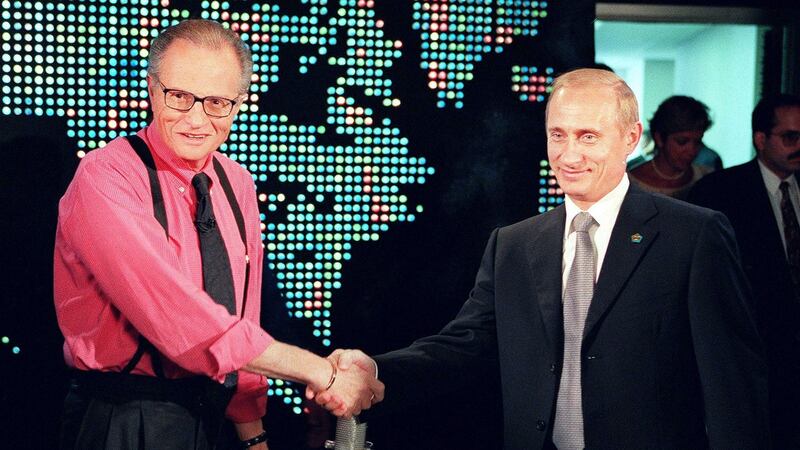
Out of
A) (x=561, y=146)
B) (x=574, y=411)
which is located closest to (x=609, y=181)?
(x=561, y=146)

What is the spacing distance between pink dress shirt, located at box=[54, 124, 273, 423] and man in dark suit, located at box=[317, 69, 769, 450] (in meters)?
0.79

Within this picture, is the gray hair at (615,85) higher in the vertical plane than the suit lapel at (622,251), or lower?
higher

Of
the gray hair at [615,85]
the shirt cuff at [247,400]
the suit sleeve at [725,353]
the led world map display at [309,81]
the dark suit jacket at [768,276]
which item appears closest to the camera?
the suit sleeve at [725,353]

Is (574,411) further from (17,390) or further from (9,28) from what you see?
(9,28)

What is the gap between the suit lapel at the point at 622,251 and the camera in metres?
2.68

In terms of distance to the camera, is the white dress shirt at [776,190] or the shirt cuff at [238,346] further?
the white dress shirt at [776,190]

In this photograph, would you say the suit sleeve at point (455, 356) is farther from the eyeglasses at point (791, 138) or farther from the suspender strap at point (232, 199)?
the eyeglasses at point (791, 138)

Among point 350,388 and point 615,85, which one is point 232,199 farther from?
point 615,85

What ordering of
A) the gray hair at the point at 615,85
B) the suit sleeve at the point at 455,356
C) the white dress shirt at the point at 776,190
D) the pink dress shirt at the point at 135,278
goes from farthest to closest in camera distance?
1. the white dress shirt at the point at 776,190
2. the suit sleeve at the point at 455,356
3. the gray hair at the point at 615,85
4. the pink dress shirt at the point at 135,278

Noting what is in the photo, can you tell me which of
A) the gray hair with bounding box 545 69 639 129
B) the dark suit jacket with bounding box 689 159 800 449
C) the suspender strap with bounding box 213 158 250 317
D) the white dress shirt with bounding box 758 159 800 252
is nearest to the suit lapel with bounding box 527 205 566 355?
the gray hair with bounding box 545 69 639 129

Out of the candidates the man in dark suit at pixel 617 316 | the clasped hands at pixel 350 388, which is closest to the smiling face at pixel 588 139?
the man in dark suit at pixel 617 316

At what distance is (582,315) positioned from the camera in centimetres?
273

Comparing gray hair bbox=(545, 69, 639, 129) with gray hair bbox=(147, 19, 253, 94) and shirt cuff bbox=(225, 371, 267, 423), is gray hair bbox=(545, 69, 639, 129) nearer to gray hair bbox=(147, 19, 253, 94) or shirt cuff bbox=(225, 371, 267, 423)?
gray hair bbox=(147, 19, 253, 94)

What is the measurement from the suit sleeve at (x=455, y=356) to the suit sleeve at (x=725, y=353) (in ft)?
2.26
